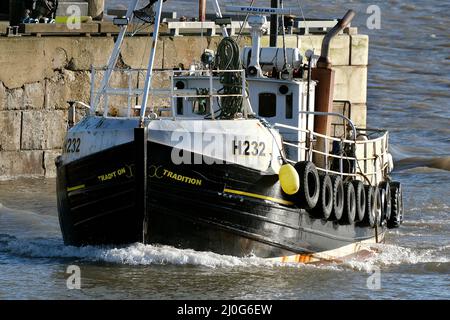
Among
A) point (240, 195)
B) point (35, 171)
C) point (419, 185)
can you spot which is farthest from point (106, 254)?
point (419, 185)

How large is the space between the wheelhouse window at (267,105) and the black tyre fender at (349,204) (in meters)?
1.45

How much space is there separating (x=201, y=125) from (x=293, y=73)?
3157 millimetres

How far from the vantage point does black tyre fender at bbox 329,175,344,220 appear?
61.7 ft

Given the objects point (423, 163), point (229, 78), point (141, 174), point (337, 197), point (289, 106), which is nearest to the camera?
point (141, 174)

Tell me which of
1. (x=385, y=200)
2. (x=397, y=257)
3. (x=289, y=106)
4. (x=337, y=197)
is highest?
(x=289, y=106)

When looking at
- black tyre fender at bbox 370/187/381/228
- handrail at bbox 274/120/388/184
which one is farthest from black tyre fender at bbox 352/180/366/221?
black tyre fender at bbox 370/187/381/228

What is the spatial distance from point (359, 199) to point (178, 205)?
336 centimetres

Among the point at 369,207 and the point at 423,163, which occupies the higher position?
the point at 369,207

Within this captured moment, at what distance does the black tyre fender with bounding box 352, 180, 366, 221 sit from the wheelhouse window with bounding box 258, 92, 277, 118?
1.53m

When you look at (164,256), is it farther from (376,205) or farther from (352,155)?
(376,205)

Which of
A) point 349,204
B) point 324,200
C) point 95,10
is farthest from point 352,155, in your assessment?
point 95,10

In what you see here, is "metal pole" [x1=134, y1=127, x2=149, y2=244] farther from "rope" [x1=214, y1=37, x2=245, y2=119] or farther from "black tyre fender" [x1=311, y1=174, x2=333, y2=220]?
"black tyre fender" [x1=311, y1=174, x2=333, y2=220]

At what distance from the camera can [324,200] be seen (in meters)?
18.4

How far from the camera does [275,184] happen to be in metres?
17.8
